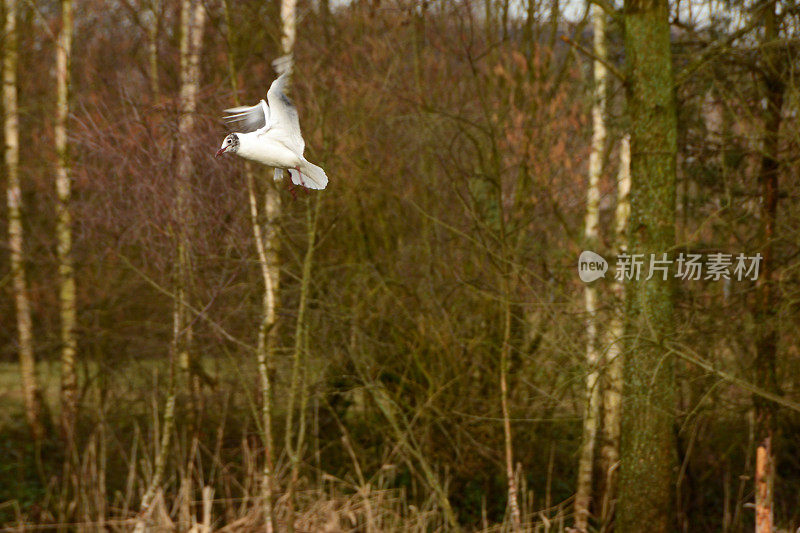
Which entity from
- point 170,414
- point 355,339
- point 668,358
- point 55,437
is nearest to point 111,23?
point 55,437

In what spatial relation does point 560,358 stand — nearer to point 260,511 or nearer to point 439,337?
point 439,337

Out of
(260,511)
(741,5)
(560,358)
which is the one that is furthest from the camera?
(560,358)

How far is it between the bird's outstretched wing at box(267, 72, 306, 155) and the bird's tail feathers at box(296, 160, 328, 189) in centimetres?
3

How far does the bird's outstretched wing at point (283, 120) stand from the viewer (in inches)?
68.2

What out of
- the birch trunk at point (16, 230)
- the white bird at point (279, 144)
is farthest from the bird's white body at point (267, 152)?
the birch trunk at point (16, 230)

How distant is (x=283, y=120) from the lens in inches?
71.1

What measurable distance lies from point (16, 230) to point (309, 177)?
8586 mm

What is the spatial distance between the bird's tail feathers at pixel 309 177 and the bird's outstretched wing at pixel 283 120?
1.2 inches

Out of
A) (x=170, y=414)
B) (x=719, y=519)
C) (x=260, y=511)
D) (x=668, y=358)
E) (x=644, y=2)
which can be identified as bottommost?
(x=719, y=519)

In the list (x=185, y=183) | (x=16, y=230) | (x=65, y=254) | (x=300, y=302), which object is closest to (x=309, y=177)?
(x=185, y=183)

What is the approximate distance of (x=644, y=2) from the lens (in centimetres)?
563

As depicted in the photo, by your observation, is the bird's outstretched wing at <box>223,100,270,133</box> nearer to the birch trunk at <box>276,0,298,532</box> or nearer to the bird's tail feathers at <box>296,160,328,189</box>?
the bird's tail feathers at <box>296,160,328,189</box>

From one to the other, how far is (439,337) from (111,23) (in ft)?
22.8

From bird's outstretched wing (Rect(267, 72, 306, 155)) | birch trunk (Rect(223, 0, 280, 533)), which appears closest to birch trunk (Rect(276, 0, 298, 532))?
birch trunk (Rect(223, 0, 280, 533))
